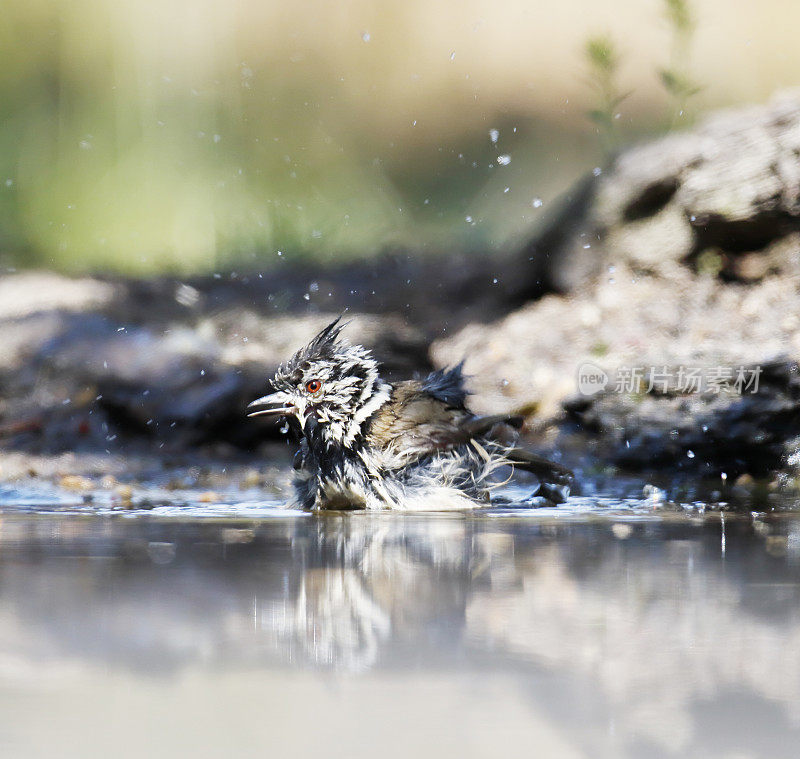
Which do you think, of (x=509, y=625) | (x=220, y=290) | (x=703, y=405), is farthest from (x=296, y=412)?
(x=220, y=290)

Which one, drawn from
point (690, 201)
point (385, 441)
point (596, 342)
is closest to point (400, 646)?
point (385, 441)

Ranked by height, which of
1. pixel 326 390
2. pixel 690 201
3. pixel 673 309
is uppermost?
pixel 690 201

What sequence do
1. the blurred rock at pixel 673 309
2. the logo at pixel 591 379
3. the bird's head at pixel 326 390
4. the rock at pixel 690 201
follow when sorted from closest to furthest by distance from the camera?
the bird's head at pixel 326 390, the blurred rock at pixel 673 309, the logo at pixel 591 379, the rock at pixel 690 201

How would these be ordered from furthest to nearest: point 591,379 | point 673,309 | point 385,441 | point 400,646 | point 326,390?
point 673,309 → point 591,379 → point 326,390 → point 385,441 → point 400,646

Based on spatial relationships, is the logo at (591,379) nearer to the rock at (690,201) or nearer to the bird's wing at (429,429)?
the rock at (690,201)

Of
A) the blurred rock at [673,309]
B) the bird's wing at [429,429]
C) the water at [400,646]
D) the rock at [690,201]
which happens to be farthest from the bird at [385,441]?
the rock at [690,201]

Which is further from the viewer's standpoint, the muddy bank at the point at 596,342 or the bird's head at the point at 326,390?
the muddy bank at the point at 596,342

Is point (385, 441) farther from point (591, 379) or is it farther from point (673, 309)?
point (673, 309)
